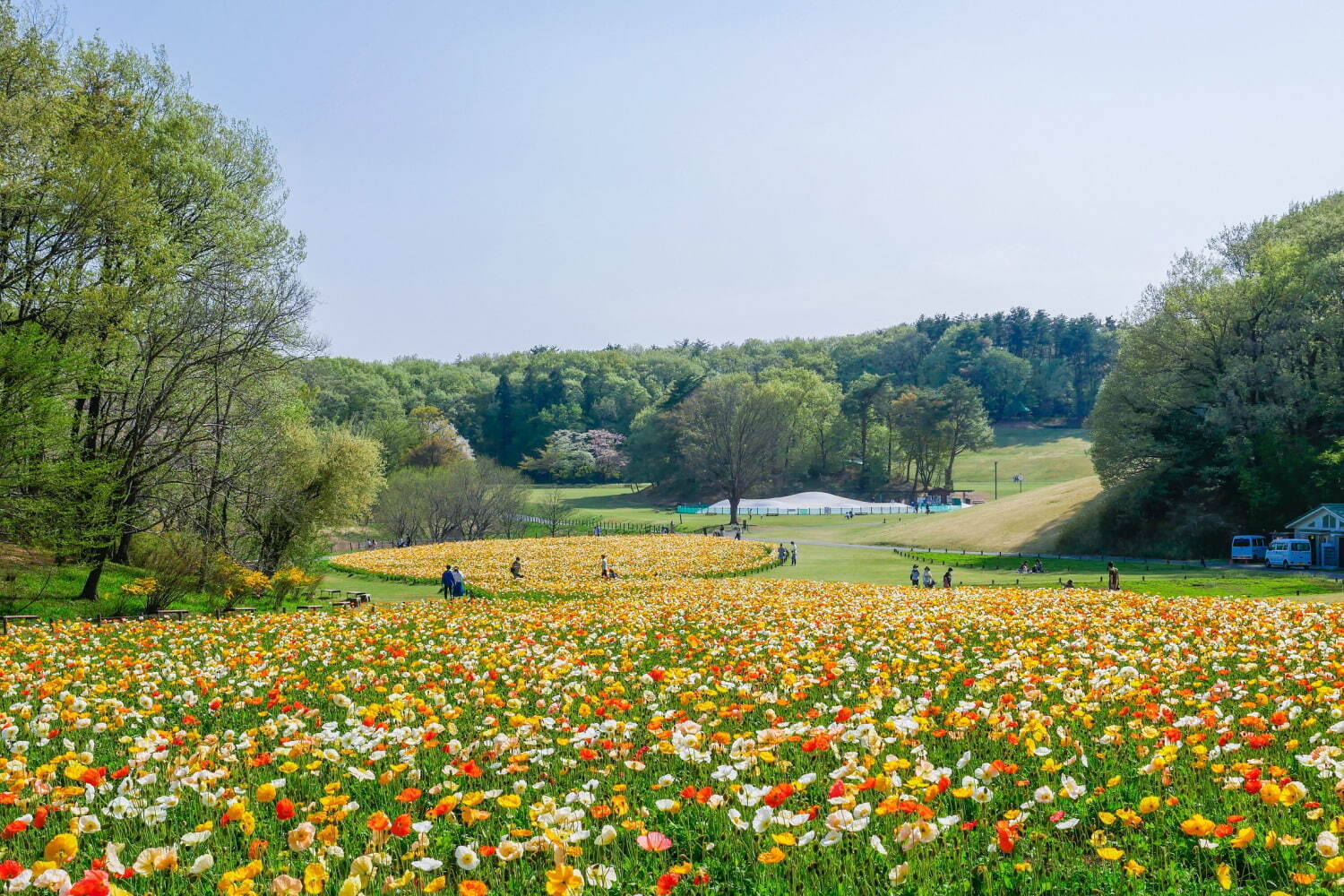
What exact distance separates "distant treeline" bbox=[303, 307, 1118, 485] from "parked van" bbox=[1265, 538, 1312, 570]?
68.6m

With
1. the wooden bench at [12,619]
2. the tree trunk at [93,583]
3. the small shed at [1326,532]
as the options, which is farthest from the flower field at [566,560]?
the small shed at [1326,532]

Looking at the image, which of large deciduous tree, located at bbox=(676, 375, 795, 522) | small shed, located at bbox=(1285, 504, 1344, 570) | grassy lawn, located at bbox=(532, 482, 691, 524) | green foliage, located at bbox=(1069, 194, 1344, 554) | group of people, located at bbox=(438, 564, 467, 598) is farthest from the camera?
large deciduous tree, located at bbox=(676, 375, 795, 522)

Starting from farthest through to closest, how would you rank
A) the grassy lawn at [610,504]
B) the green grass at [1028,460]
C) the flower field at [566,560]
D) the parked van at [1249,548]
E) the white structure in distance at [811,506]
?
the green grass at [1028,460], the grassy lawn at [610,504], the white structure in distance at [811,506], the parked van at [1249,548], the flower field at [566,560]

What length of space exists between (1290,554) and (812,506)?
2188 inches

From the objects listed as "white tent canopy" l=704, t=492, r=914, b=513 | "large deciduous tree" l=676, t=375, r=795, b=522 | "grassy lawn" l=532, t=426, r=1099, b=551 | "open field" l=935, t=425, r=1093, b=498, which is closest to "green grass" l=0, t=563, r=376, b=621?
"grassy lawn" l=532, t=426, r=1099, b=551

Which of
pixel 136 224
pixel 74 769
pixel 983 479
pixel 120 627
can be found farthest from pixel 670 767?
pixel 983 479

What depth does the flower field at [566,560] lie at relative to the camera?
3866cm

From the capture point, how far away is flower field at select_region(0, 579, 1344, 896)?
3941mm

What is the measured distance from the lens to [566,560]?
46.7m

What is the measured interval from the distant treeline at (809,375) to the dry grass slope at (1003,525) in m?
42.0

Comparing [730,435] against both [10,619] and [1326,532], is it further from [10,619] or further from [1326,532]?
[10,619]

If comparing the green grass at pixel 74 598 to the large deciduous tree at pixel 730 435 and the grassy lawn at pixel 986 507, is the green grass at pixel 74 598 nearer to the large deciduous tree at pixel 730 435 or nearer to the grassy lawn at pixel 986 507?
the grassy lawn at pixel 986 507

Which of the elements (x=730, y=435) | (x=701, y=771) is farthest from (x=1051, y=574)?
(x=730, y=435)

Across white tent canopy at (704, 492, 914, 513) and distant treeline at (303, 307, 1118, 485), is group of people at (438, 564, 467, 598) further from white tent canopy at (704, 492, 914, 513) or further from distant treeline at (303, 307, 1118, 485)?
distant treeline at (303, 307, 1118, 485)
